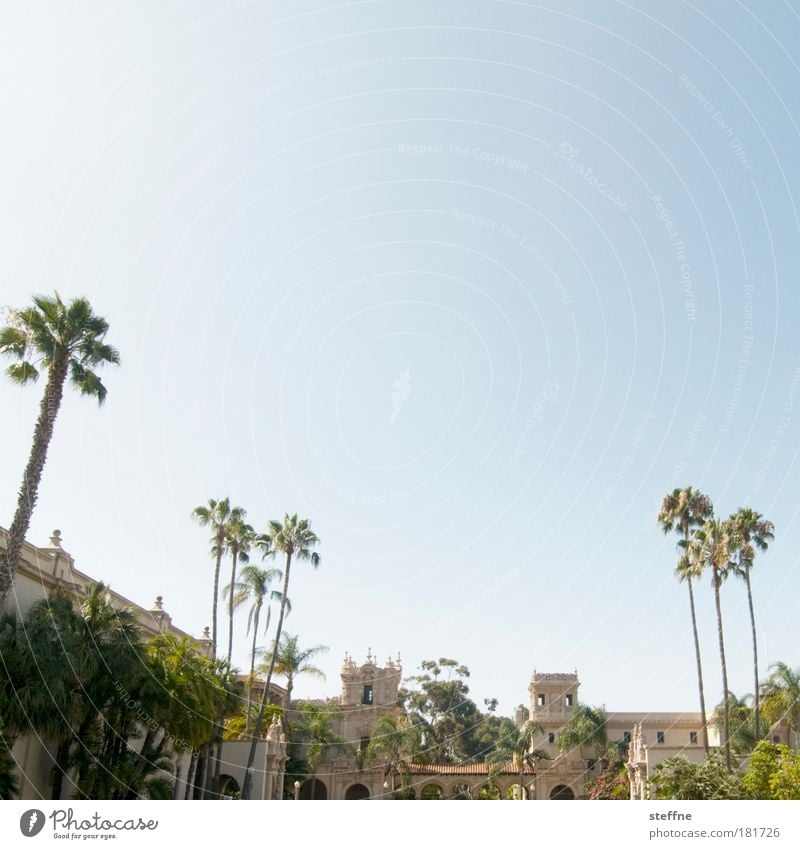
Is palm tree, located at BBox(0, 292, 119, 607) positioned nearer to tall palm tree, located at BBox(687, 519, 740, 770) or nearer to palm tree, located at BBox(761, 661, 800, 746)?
tall palm tree, located at BBox(687, 519, 740, 770)

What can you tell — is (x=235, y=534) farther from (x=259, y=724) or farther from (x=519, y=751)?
(x=519, y=751)

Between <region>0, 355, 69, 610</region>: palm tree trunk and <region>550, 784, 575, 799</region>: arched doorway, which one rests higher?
<region>0, 355, 69, 610</region>: palm tree trunk

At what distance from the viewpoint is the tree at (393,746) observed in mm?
55625

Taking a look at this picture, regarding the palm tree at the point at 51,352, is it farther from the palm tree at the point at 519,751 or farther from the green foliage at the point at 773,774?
the palm tree at the point at 519,751

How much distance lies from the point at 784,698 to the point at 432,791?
2561 cm

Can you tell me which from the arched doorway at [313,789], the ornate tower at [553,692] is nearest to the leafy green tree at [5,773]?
the arched doorway at [313,789]

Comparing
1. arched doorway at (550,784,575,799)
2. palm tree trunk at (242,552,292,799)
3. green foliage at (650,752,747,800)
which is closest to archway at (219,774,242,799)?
palm tree trunk at (242,552,292,799)

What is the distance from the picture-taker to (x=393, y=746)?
55594 millimetres

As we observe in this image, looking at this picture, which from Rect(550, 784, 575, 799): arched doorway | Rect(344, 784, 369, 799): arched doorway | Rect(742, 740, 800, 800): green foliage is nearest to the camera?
Rect(742, 740, 800, 800): green foliage

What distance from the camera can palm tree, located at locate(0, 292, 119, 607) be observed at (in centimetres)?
2412
